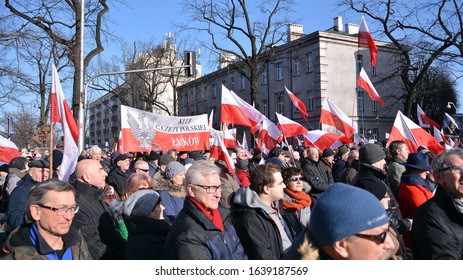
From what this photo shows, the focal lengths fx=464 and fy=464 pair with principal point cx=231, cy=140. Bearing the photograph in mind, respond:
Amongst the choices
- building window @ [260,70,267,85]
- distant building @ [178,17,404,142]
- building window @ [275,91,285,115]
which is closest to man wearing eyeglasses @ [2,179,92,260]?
distant building @ [178,17,404,142]

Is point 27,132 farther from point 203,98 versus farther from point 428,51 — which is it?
point 428,51

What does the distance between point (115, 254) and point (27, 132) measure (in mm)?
53339

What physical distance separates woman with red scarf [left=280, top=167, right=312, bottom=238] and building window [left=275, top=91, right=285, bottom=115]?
37440mm

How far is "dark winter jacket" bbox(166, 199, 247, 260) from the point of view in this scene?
3137 mm

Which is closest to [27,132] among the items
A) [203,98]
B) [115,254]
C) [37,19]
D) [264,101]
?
[203,98]

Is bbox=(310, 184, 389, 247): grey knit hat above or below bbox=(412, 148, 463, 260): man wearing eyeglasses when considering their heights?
above

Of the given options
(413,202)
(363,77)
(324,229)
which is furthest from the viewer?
(363,77)

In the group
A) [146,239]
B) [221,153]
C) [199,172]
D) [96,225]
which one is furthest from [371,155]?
[221,153]

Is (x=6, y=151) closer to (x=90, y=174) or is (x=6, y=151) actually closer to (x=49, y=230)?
(x=90, y=174)

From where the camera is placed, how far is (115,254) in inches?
161

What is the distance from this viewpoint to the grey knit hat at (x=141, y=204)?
11.9 ft

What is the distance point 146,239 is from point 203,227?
0.43 metres

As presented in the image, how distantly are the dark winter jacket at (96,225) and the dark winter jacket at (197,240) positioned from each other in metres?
0.93

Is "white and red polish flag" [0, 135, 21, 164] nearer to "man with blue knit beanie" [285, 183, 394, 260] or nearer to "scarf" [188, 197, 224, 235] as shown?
"scarf" [188, 197, 224, 235]
